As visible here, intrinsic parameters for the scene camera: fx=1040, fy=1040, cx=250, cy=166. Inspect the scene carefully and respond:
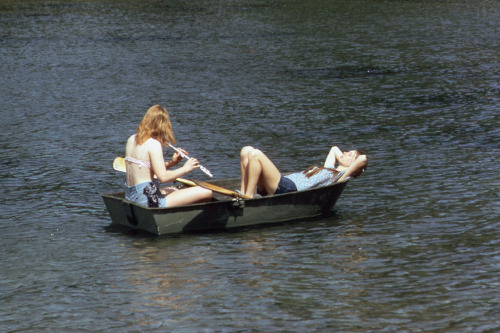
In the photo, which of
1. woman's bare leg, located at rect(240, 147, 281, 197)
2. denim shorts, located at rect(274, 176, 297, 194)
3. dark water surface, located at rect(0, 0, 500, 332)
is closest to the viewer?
dark water surface, located at rect(0, 0, 500, 332)

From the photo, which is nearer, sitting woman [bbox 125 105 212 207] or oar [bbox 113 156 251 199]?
sitting woman [bbox 125 105 212 207]

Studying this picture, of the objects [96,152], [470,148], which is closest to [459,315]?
[470,148]

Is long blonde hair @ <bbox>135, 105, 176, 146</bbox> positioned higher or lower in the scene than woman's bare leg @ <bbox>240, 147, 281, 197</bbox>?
higher

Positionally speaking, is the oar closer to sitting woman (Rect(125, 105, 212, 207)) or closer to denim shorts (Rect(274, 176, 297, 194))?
sitting woman (Rect(125, 105, 212, 207))

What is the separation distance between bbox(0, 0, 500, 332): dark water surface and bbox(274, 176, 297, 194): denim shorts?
1.54 ft

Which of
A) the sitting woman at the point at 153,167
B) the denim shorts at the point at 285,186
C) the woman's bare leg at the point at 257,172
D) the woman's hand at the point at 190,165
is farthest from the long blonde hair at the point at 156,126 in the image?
the denim shorts at the point at 285,186

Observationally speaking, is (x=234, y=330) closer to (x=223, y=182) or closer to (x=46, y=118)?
(x=223, y=182)

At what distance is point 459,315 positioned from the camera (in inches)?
316

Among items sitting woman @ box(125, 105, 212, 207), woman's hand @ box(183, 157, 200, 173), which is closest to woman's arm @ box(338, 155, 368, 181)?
sitting woman @ box(125, 105, 212, 207)

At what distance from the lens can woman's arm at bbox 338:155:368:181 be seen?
11.6m

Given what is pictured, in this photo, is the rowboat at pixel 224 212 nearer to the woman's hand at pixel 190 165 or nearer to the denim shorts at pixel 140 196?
the denim shorts at pixel 140 196

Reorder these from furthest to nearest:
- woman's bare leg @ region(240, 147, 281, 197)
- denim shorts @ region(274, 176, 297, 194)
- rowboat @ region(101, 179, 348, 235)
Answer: denim shorts @ region(274, 176, 297, 194)
woman's bare leg @ region(240, 147, 281, 197)
rowboat @ region(101, 179, 348, 235)

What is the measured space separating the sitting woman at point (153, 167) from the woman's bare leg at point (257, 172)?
1.56 ft

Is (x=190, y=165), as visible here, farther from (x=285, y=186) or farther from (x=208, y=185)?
(x=285, y=186)
